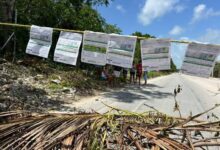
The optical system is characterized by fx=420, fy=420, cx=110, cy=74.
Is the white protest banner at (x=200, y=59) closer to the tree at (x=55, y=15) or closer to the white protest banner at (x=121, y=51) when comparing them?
the white protest banner at (x=121, y=51)

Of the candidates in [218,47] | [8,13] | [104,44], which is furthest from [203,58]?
[8,13]

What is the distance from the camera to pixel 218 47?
5.15m

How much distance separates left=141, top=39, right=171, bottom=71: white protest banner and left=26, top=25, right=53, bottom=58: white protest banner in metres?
2.38

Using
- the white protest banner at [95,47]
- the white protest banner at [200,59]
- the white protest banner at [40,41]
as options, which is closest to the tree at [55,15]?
the white protest banner at [40,41]

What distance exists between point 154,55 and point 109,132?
3.75 m

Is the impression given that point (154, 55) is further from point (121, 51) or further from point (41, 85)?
point (41, 85)

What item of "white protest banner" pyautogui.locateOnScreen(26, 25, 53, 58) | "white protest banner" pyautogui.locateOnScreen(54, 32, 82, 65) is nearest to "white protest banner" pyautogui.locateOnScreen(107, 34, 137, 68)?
"white protest banner" pyautogui.locateOnScreen(54, 32, 82, 65)

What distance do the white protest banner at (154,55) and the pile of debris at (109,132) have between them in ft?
11.0

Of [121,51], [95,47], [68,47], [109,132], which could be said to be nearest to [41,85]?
[68,47]

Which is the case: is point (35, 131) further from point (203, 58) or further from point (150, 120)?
point (203, 58)

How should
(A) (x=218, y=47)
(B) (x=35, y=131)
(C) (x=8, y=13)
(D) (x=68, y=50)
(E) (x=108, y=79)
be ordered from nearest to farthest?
1. (B) (x=35, y=131)
2. (A) (x=218, y=47)
3. (D) (x=68, y=50)
4. (C) (x=8, y=13)
5. (E) (x=108, y=79)

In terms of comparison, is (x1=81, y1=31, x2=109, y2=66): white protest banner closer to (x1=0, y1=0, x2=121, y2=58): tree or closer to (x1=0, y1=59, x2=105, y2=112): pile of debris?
(x1=0, y1=59, x2=105, y2=112): pile of debris

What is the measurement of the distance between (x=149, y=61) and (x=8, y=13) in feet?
40.1

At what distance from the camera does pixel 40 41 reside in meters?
7.77
